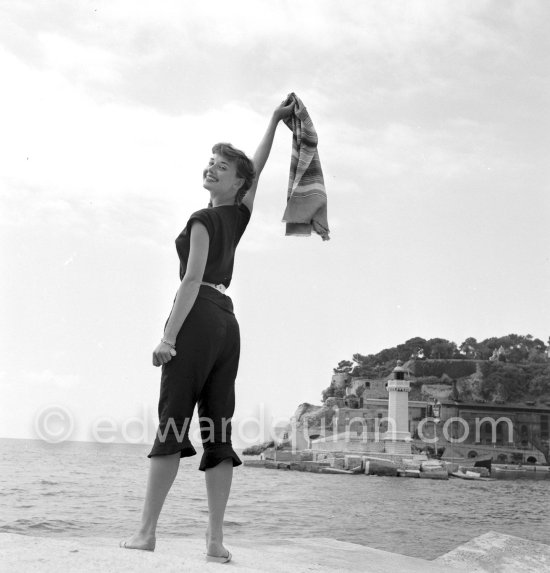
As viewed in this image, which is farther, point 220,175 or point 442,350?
point 442,350

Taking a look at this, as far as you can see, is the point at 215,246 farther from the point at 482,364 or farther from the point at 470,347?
the point at 470,347

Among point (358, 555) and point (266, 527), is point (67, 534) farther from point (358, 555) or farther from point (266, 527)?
point (358, 555)

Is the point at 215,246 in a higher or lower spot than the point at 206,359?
higher

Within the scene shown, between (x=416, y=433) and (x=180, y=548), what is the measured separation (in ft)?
269

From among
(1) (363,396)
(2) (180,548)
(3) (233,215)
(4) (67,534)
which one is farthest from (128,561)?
(1) (363,396)

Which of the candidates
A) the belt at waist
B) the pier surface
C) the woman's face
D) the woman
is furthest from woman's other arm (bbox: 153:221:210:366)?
the pier surface

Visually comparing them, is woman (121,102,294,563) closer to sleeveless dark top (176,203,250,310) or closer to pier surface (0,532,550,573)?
sleeveless dark top (176,203,250,310)

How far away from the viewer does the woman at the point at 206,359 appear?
3385 mm

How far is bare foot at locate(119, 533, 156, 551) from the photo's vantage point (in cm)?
320

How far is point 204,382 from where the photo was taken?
3523mm

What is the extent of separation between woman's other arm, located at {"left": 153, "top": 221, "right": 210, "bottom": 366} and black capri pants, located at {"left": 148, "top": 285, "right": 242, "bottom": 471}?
0.16 ft

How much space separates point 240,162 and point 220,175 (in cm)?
13

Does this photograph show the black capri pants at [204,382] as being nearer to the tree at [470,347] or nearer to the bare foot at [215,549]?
the bare foot at [215,549]

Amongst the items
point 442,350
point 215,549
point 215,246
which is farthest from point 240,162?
point 442,350
